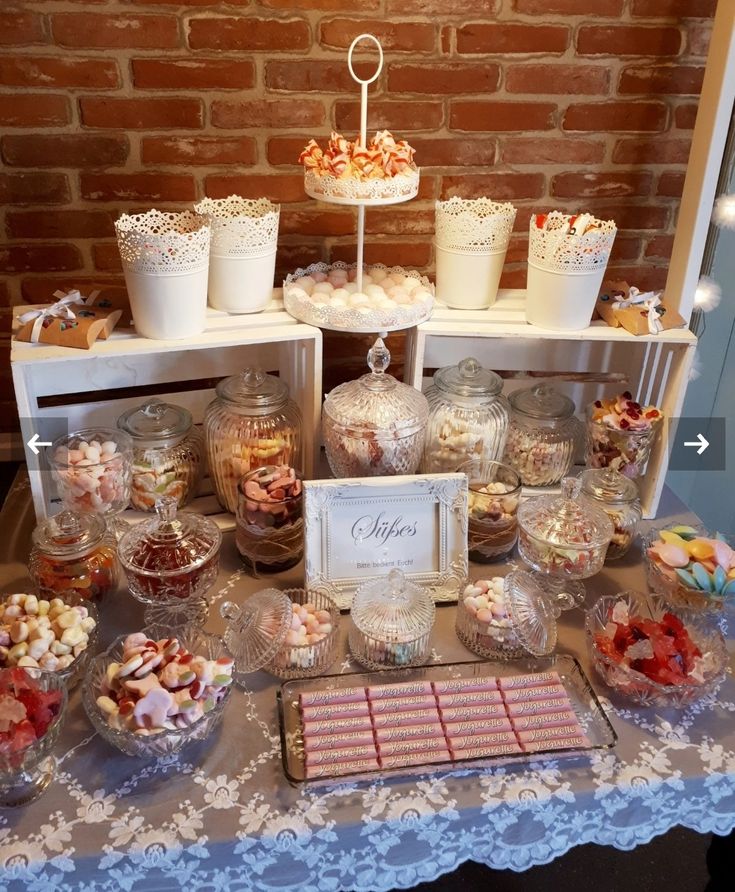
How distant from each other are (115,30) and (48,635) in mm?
937

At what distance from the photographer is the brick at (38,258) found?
149 cm

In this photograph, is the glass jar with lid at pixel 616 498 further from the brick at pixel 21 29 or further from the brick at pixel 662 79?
the brick at pixel 21 29

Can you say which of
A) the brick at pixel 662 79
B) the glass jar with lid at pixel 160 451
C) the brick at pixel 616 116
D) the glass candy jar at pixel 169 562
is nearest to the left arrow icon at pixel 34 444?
the glass jar with lid at pixel 160 451

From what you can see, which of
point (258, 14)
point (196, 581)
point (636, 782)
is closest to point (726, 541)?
point (636, 782)

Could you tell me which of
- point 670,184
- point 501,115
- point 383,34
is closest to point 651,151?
point 670,184

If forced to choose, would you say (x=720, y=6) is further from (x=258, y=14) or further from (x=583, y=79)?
(x=258, y=14)

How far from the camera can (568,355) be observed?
163cm

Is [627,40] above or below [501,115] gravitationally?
above

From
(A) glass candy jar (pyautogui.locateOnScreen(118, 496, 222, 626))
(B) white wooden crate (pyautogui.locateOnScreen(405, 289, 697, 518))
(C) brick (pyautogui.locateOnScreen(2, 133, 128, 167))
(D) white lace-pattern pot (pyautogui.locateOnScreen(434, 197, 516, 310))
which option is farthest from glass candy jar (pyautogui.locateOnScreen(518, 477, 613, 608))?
(C) brick (pyautogui.locateOnScreen(2, 133, 128, 167))

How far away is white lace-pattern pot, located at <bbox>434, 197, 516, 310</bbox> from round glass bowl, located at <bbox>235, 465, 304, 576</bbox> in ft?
1.37

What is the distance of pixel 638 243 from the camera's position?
1.63m

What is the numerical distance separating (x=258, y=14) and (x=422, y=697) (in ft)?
3.56

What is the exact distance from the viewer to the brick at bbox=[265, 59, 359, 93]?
1.41 m

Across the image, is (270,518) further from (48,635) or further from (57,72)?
(57,72)
